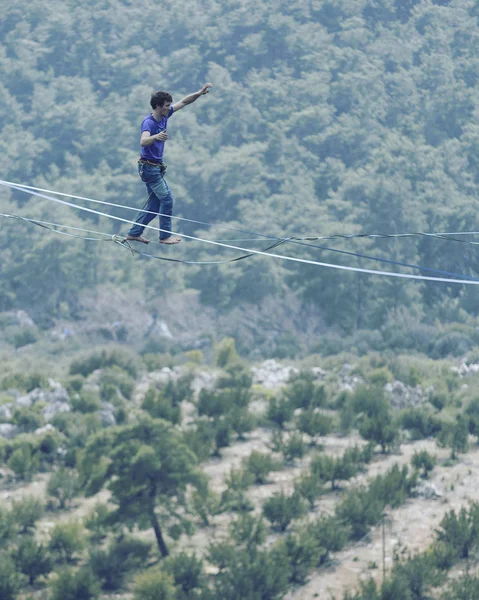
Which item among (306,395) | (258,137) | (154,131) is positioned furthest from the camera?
(258,137)

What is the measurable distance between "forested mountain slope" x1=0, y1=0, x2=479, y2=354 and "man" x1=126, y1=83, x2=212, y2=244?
123 ft

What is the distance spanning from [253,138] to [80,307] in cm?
1636

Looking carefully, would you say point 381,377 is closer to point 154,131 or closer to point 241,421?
point 241,421

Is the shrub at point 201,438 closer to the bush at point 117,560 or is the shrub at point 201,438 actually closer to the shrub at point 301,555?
the bush at point 117,560

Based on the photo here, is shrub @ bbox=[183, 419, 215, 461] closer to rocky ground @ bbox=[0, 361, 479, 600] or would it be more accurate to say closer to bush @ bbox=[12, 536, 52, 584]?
rocky ground @ bbox=[0, 361, 479, 600]

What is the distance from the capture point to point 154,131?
35.4 feet

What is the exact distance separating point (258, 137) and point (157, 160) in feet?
172

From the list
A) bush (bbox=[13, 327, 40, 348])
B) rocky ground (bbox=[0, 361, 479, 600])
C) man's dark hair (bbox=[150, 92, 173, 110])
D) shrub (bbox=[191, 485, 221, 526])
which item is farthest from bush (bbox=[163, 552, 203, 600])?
bush (bbox=[13, 327, 40, 348])

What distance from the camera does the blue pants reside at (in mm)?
11039

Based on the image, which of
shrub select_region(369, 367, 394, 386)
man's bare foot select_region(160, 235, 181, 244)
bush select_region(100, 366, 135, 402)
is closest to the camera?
man's bare foot select_region(160, 235, 181, 244)

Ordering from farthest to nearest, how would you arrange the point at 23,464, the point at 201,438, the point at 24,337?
the point at 24,337, the point at 201,438, the point at 23,464

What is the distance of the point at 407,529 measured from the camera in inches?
979

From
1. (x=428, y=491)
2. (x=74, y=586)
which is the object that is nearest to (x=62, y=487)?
(x=74, y=586)

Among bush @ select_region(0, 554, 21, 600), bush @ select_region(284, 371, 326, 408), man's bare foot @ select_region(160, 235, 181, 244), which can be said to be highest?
man's bare foot @ select_region(160, 235, 181, 244)
